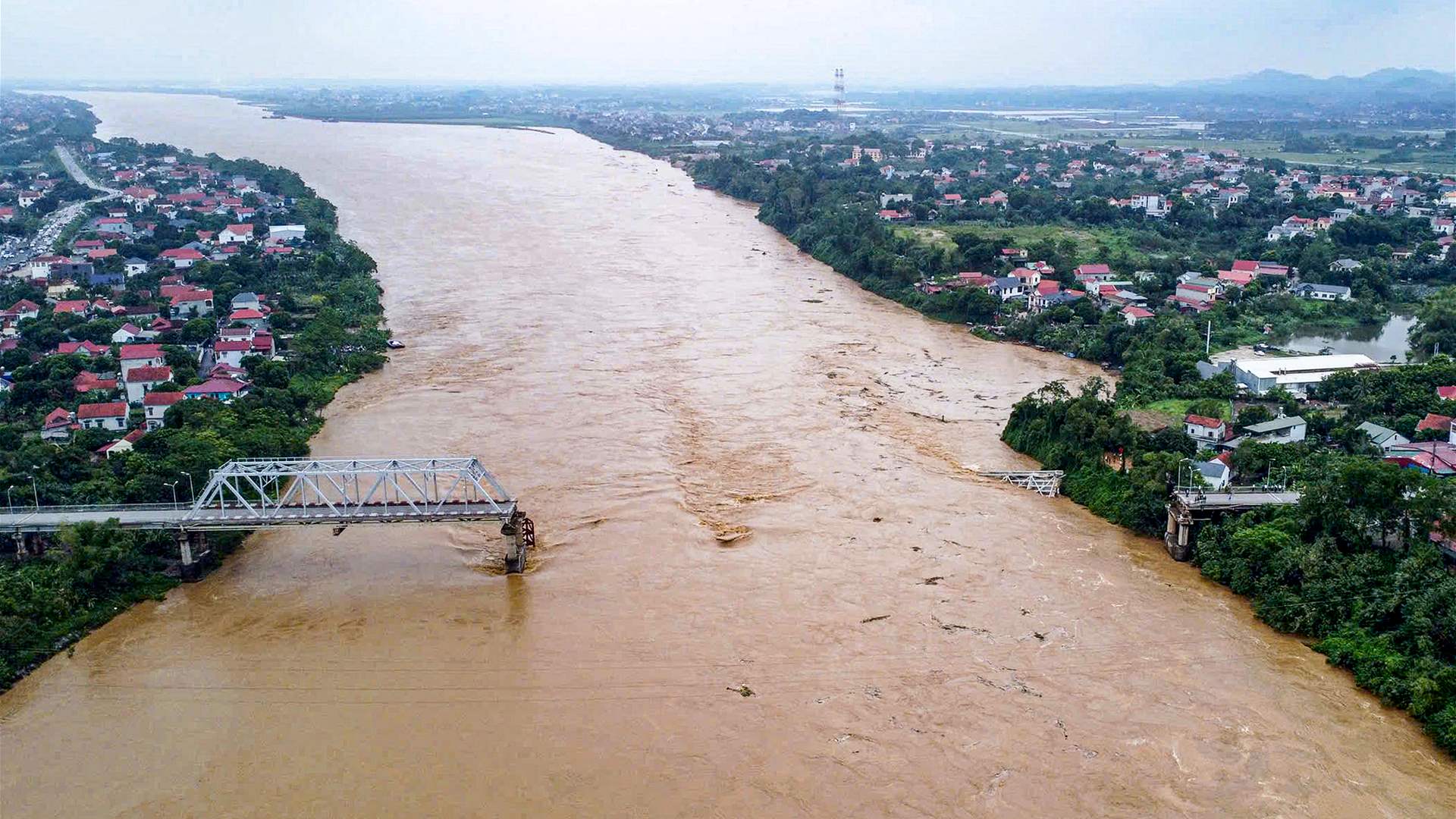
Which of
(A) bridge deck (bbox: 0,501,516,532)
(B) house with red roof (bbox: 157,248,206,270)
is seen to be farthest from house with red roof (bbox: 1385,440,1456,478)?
(B) house with red roof (bbox: 157,248,206,270)

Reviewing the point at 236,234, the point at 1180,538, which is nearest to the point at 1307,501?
the point at 1180,538

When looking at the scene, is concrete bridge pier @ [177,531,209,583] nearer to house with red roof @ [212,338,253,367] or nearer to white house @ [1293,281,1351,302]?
house with red roof @ [212,338,253,367]

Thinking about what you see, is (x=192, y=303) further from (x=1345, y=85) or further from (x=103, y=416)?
(x=1345, y=85)

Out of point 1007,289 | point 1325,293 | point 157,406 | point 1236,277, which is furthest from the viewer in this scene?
point 1236,277

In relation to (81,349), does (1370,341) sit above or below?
below

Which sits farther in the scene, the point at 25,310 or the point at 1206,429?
the point at 25,310

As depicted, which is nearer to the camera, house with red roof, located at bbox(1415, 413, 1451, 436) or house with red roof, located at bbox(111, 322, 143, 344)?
house with red roof, located at bbox(1415, 413, 1451, 436)

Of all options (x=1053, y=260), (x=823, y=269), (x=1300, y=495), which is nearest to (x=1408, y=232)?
(x=1053, y=260)
